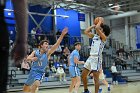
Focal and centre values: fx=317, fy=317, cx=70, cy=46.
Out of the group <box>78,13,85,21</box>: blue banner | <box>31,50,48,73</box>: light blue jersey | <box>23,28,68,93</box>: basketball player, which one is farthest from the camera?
<box>78,13,85,21</box>: blue banner

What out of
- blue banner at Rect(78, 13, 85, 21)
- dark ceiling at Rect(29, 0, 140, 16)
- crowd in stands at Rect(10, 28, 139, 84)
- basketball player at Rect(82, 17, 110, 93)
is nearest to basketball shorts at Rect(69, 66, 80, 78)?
basketball player at Rect(82, 17, 110, 93)

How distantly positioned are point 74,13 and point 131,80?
30.8ft

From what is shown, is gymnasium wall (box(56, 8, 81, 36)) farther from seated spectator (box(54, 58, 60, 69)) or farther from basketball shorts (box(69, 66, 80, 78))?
basketball shorts (box(69, 66, 80, 78))

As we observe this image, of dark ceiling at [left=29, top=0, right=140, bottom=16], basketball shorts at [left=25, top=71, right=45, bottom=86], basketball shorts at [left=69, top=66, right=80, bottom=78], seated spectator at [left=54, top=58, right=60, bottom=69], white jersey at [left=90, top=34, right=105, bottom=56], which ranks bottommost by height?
seated spectator at [left=54, top=58, right=60, bottom=69]

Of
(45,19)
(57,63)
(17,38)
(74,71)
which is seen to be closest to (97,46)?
(74,71)

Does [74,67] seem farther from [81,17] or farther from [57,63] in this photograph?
[81,17]

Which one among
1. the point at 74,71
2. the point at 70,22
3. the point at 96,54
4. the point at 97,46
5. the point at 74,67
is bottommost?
the point at 74,71

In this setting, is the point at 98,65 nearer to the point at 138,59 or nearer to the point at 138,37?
the point at 138,59

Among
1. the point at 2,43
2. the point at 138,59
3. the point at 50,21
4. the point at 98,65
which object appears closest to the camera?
the point at 2,43

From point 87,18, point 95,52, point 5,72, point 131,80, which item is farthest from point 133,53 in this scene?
point 5,72

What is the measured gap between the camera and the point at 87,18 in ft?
104

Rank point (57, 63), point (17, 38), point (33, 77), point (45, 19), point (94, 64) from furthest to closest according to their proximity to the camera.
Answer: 1. point (45, 19)
2. point (57, 63)
3. point (94, 64)
4. point (33, 77)
5. point (17, 38)

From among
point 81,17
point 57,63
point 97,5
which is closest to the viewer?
point 57,63

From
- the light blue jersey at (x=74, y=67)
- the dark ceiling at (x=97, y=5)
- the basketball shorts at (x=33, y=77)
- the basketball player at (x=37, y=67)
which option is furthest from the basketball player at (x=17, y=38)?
the dark ceiling at (x=97, y=5)
